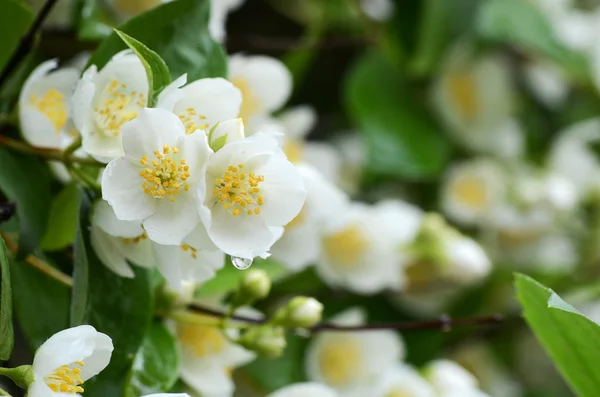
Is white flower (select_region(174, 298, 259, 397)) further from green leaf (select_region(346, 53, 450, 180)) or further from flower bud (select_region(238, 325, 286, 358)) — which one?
green leaf (select_region(346, 53, 450, 180))

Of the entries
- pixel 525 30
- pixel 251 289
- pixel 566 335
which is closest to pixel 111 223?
pixel 251 289

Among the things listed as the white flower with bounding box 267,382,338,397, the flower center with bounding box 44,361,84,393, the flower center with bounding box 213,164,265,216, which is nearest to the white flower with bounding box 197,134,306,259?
the flower center with bounding box 213,164,265,216

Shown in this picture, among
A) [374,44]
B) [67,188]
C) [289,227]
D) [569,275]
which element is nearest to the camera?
[67,188]

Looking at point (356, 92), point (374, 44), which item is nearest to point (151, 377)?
point (356, 92)

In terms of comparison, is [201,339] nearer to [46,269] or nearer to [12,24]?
[46,269]

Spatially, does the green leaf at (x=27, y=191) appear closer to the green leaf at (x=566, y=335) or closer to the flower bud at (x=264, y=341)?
the flower bud at (x=264, y=341)

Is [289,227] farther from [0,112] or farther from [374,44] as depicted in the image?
[374,44]
